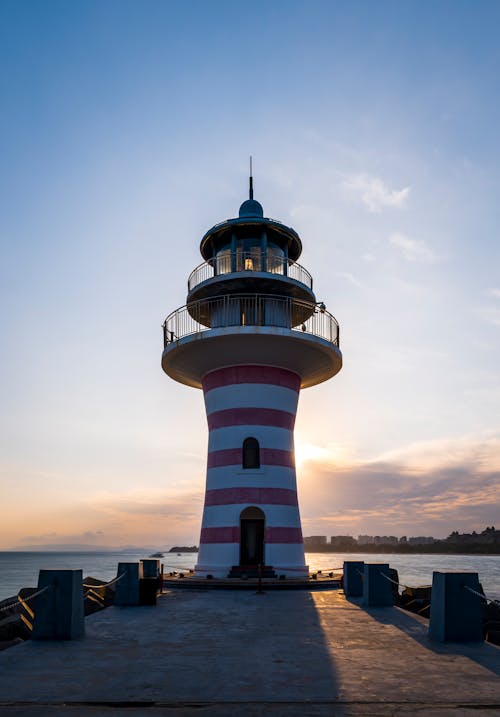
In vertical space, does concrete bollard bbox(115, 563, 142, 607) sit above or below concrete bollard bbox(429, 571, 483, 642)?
below

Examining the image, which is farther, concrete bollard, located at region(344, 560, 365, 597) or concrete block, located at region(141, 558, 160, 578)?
concrete block, located at region(141, 558, 160, 578)

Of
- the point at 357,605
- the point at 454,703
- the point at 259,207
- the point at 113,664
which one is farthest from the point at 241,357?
the point at 454,703

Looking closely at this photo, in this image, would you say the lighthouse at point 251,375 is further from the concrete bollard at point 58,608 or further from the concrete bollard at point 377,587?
the concrete bollard at point 58,608

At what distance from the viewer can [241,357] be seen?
21359 millimetres

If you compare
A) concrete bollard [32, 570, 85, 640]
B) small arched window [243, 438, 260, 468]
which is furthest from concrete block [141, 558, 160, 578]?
concrete bollard [32, 570, 85, 640]

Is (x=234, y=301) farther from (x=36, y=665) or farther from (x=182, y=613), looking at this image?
(x=36, y=665)

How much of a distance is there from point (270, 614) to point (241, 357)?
34.2ft

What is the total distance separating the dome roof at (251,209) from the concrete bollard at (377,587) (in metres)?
14.2

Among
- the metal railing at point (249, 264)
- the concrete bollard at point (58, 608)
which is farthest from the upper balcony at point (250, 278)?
the concrete bollard at point (58, 608)

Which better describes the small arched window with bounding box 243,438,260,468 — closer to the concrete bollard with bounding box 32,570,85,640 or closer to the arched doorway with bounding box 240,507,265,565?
the arched doorway with bounding box 240,507,265,565

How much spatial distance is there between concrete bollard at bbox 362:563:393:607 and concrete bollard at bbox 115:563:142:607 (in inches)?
202

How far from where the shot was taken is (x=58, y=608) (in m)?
9.30

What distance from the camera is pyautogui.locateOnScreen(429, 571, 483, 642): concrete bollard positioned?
9.02 m

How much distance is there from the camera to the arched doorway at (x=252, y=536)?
20.9 m
